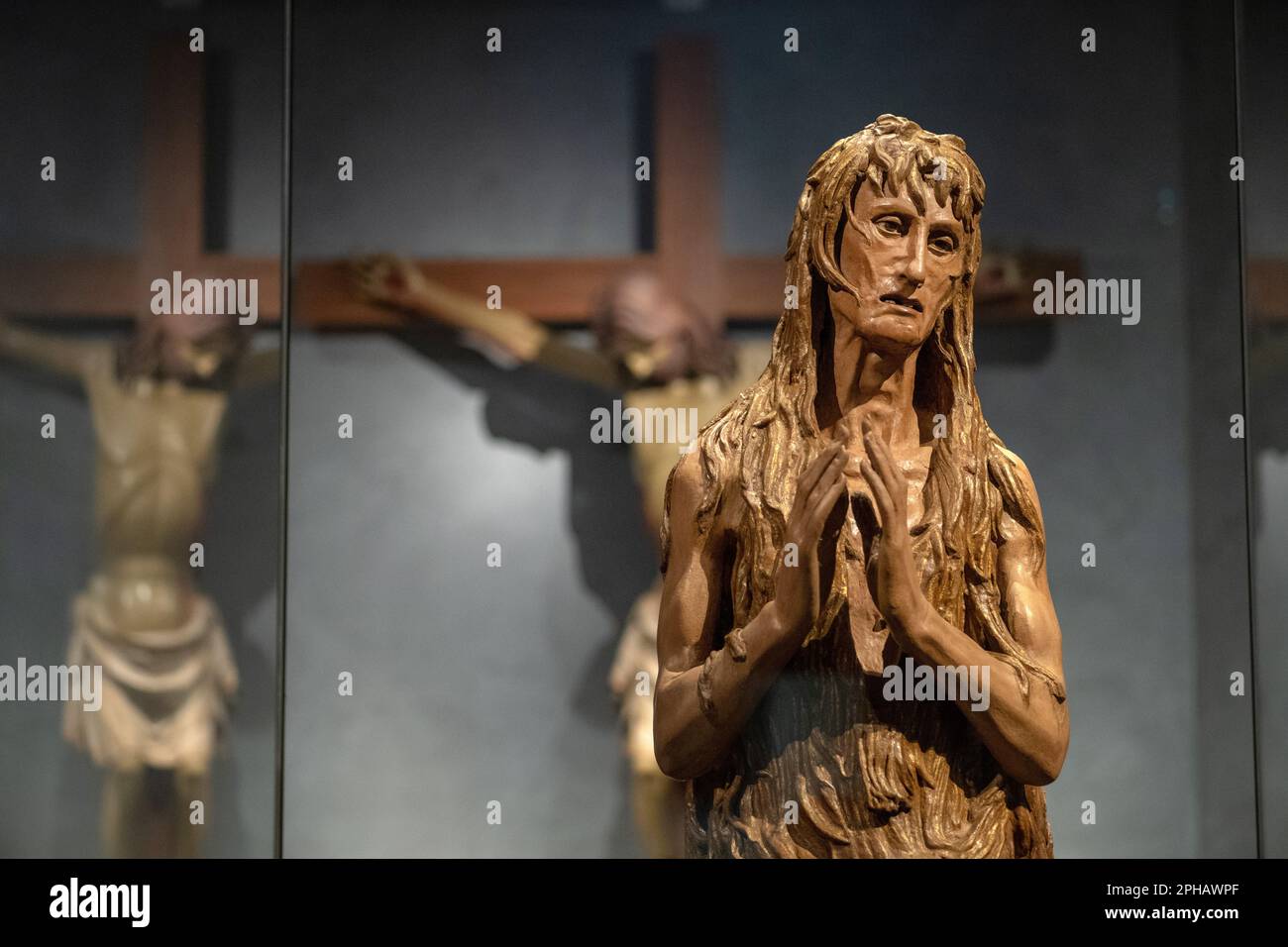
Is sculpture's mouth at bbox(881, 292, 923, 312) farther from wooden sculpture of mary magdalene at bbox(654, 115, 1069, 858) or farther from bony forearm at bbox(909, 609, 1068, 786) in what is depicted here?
bony forearm at bbox(909, 609, 1068, 786)

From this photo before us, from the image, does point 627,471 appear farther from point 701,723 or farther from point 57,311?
point 57,311

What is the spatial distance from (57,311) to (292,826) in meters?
1.33

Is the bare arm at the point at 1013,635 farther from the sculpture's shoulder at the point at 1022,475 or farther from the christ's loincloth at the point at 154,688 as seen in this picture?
the christ's loincloth at the point at 154,688

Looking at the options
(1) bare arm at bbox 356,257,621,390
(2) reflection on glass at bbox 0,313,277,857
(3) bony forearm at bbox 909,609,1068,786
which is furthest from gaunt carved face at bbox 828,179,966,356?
(2) reflection on glass at bbox 0,313,277,857

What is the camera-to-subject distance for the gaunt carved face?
10.3 ft

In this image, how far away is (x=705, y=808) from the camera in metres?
3.21

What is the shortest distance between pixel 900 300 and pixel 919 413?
0.83 feet

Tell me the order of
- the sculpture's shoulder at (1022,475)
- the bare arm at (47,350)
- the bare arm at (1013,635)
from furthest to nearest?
the bare arm at (47,350) → the sculpture's shoulder at (1022,475) → the bare arm at (1013,635)

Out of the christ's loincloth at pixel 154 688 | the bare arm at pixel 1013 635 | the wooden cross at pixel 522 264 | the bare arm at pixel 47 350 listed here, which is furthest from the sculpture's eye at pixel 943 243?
the bare arm at pixel 47 350

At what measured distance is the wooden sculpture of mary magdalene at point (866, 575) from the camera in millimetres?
3035

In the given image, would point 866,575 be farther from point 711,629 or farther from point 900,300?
point 900,300

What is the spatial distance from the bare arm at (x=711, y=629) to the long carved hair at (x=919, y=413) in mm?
48
